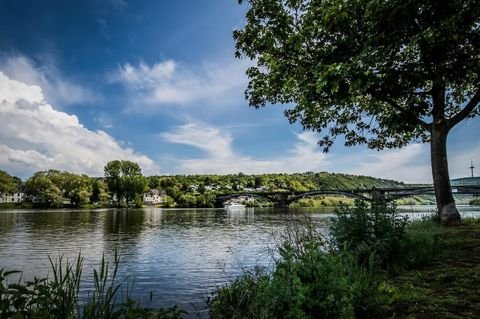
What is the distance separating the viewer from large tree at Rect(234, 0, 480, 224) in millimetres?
8820

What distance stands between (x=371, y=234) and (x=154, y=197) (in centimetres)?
14650

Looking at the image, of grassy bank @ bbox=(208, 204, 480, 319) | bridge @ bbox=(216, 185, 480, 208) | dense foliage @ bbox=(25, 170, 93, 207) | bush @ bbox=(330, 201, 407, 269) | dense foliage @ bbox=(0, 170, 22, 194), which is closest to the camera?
grassy bank @ bbox=(208, 204, 480, 319)

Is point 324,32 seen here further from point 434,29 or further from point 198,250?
point 198,250

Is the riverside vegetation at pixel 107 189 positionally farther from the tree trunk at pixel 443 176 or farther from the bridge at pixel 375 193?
the tree trunk at pixel 443 176

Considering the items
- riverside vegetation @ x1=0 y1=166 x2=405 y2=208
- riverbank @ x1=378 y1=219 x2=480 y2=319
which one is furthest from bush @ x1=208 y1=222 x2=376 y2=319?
riverside vegetation @ x1=0 y1=166 x2=405 y2=208

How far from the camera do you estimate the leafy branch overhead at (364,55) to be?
880 cm

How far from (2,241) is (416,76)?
2564 cm

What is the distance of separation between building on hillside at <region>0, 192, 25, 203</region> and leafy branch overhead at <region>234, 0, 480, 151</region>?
5818 inches

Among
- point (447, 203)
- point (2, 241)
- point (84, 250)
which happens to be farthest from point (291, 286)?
point (2, 241)

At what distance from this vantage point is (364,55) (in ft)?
27.9

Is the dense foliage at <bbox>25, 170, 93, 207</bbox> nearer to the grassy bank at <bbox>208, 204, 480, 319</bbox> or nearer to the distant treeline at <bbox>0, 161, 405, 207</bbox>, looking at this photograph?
the distant treeline at <bbox>0, 161, 405, 207</bbox>

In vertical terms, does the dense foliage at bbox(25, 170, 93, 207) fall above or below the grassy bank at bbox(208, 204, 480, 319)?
above

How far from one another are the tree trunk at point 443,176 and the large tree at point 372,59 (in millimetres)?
33

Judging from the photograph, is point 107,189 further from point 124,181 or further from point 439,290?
point 439,290
